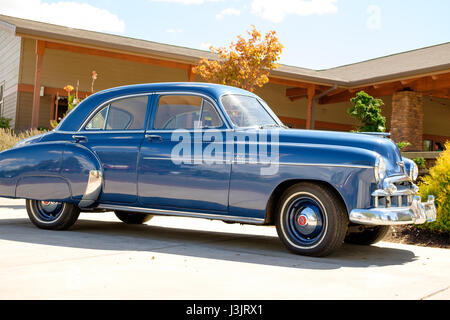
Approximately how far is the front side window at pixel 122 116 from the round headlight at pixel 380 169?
8.91ft

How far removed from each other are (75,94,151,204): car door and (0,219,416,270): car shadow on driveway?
566 millimetres

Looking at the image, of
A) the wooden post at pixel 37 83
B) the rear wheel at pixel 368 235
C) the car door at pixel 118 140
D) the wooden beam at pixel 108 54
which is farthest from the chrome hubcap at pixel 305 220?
the wooden beam at pixel 108 54

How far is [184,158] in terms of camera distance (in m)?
5.98

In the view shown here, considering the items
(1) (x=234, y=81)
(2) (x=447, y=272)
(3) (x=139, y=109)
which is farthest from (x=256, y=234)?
(1) (x=234, y=81)

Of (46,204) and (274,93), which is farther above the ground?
(274,93)

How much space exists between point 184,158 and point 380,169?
2054 mm

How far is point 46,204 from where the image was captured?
6973 millimetres

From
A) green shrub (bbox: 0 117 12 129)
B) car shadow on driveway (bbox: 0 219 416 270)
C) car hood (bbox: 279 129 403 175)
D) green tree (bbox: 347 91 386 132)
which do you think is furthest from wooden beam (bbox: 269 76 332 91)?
car hood (bbox: 279 129 403 175)

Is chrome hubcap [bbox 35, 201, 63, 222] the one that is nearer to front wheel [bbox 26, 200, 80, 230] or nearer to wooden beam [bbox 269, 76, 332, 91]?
front wheel [bbox 26, 200, 80, 230]

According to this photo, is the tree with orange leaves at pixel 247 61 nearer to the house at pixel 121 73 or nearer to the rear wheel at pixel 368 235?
the house at pixel 121 73

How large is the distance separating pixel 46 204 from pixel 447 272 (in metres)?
4.71

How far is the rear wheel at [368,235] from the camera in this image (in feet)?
20.8

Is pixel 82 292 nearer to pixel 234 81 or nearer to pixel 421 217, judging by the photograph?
pixel 421 217

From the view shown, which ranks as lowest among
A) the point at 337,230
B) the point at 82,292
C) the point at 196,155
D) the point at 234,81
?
the point at 82,292
